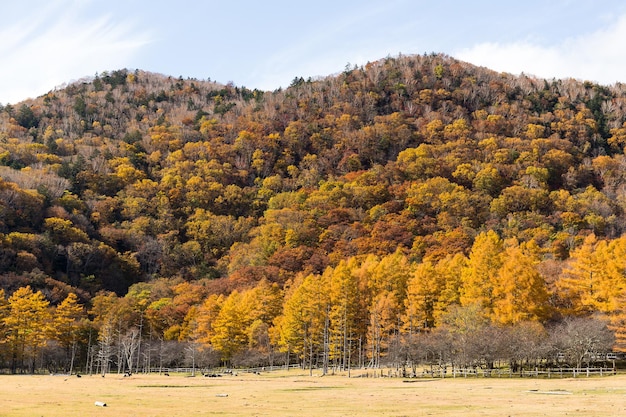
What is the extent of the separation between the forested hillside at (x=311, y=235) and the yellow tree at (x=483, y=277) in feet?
0.70

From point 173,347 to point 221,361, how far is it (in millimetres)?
7789

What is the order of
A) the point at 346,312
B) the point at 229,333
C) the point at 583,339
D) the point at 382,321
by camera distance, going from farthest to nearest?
the point at 229,333 → the point at 346,312 → the point at 382,321 → the point at 583,339

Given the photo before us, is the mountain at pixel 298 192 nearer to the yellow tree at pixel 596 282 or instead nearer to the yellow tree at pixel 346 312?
→ the yellow tree at pixel 346 312

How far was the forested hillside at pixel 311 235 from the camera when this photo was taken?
69.5 meters

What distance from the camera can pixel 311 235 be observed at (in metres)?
129

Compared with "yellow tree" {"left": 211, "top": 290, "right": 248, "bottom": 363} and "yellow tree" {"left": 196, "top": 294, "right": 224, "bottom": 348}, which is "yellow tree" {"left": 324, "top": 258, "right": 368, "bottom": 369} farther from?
"yellow tree" {"left": 196, "top": 294, "right": 224, "bottom": 348}

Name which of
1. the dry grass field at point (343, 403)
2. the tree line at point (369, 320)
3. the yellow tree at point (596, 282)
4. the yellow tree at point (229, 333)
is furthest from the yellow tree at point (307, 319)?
the dry grass field at point (343, 403)

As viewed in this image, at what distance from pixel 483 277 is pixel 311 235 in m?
67.3

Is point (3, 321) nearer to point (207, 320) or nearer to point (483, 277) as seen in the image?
point (207, 320)

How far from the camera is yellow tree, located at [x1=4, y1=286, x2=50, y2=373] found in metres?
80.7

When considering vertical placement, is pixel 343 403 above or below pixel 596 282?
below

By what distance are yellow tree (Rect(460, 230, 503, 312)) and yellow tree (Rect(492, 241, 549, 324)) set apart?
6.32 ft

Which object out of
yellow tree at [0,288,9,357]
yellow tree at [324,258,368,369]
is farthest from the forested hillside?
yellow tree at [0,288,9,357]

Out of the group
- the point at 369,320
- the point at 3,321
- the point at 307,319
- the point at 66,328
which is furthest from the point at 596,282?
the point at 3,321
